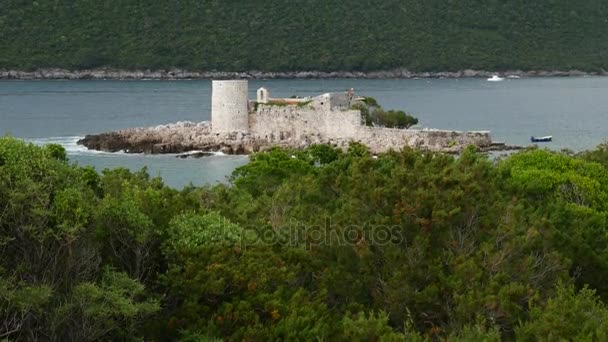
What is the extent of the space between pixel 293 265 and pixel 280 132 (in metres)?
36.7

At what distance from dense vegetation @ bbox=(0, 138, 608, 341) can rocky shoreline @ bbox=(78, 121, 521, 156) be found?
3166 cm

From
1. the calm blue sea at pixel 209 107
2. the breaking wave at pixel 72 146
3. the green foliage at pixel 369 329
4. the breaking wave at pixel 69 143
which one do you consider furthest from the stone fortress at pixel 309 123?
the green foliage at pixel 369 329

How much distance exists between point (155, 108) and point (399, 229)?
7472cm

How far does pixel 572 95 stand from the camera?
113m

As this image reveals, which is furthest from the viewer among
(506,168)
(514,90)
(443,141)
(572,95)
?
(514,90)

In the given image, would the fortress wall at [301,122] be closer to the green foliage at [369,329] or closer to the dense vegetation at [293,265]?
the dense vegetation at [293,265]

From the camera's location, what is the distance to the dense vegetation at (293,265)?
12.4 metres

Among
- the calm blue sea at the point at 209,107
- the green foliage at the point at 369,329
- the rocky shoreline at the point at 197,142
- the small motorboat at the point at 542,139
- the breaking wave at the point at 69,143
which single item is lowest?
the calm blue sea at the point at 209,107

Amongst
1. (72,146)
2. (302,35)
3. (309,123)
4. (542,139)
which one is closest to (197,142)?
(309,123)

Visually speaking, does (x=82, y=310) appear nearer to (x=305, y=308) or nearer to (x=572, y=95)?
(x=305, y=308)

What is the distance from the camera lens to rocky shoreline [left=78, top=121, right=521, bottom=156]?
1975 inches

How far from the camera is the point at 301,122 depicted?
51.5 m

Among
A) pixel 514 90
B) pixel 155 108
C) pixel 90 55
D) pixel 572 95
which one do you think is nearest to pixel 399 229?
pixel 155 108

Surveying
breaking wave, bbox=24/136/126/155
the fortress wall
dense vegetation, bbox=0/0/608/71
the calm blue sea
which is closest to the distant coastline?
dense vegetation, bbox=0/0/608/71
